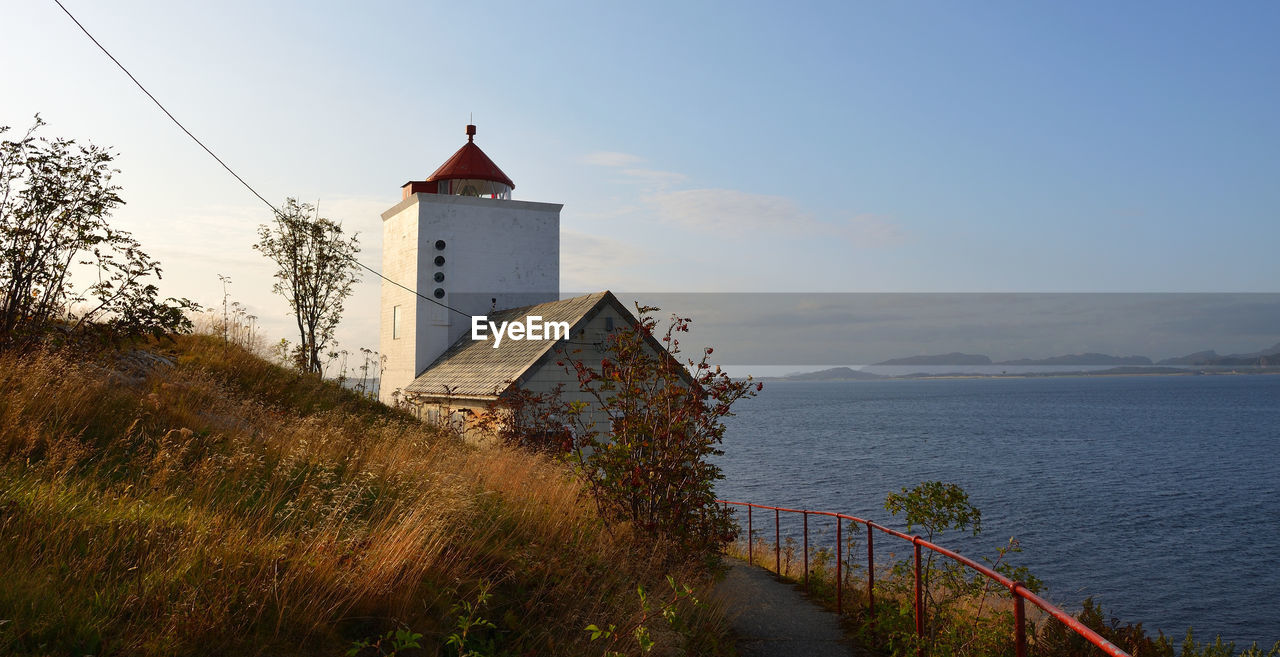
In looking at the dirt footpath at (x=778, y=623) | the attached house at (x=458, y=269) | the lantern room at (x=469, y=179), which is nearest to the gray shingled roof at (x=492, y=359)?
the attached house at (x=458, y=269)

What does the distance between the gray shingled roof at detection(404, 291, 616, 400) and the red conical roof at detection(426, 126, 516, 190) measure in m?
5.85

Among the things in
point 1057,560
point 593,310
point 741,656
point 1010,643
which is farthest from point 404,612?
point 1057,560

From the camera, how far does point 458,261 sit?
28984 mm

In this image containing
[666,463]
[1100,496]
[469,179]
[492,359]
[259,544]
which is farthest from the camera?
[1100,496]

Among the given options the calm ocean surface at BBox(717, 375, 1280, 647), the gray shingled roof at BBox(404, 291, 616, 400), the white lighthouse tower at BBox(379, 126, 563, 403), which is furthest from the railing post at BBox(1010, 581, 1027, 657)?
the white lighthouse tower at BBox(379, 126, 563, 403)

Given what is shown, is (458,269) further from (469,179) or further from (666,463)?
(666,463)

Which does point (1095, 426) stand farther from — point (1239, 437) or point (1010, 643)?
point (1010, 643)

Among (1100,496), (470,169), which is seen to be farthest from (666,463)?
(1100,496)

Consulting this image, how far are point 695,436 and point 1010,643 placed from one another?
3.98 metres

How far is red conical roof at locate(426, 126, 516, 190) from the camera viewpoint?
30.3 m

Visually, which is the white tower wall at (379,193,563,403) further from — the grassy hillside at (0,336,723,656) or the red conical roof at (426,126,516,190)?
the grassy hillside at (0,336,723,656)

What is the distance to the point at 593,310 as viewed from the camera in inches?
799

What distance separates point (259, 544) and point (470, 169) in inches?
1051

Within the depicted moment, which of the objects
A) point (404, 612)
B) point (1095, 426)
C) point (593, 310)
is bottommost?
point (1095, 426)
